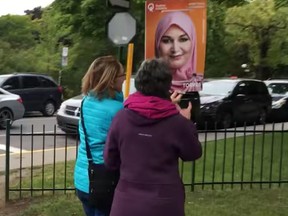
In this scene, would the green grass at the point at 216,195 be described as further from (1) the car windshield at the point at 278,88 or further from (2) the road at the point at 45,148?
(1) the car windshield at the point at 278,88

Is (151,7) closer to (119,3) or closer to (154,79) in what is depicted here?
(119,3)

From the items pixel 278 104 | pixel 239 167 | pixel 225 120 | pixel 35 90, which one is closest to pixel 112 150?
pixel 239 167

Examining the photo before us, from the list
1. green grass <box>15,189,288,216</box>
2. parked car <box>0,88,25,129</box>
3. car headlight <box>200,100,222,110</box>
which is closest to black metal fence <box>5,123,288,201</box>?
green grass <box>15,189,288,216</box>

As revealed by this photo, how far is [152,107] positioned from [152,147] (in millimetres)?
222

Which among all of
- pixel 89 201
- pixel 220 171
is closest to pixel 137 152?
pixel 89 201

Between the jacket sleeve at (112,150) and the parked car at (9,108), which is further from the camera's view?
the parked car at (9,108)

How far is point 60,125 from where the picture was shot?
13.4 meters

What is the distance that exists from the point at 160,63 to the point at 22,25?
39.0 m

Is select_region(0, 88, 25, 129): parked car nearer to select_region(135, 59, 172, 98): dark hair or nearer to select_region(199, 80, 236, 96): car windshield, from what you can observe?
select_region(199, 80, 236, 96): car windshield

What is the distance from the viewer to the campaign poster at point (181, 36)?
4.99m

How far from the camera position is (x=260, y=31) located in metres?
33.9

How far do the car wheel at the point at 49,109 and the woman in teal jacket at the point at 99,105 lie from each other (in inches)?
689

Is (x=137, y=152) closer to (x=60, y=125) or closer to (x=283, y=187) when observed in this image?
(x=283, y=187)

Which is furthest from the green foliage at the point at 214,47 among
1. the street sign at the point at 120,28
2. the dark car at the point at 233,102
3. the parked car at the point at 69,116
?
the street sign at the point at 120,28
